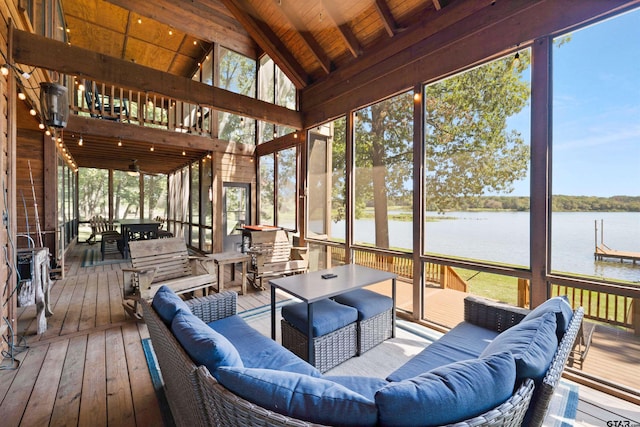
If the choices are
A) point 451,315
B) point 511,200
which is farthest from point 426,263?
point 511,200

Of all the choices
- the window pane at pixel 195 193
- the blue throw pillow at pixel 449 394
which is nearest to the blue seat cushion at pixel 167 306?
Result: the blue throw pillow at pixel 449 394

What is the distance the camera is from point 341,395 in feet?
3.06

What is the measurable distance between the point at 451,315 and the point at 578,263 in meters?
1.38

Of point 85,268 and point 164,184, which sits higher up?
point 164,184

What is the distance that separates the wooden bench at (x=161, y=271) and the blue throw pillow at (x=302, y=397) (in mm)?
2872

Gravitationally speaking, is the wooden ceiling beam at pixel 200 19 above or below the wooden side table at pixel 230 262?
above

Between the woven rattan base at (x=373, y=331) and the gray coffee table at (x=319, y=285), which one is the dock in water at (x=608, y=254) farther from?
the woven rattan base at (x=373, y=331)

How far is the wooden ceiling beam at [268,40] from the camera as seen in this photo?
5.05m

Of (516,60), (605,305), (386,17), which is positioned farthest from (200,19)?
(605,305)

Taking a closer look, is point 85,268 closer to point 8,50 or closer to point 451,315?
point 8,50

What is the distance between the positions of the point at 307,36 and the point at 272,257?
398cm

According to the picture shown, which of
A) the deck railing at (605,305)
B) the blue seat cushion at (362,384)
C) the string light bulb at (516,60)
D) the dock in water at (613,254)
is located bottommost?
the blue seat cushion at (362,384)

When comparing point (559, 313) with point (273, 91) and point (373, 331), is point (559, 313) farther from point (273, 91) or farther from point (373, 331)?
point (273, 91)

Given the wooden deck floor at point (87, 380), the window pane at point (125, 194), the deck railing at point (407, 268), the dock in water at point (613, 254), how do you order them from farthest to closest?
the window pane at point (125, 194), the deck railing at point (407, 268), the dock in water at point (613, 254), the wooden deck floor at point (87, 380)
